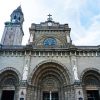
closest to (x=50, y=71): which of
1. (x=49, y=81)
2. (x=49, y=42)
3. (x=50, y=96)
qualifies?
(x=49, y=81)

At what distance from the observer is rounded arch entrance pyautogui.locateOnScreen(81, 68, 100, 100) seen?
20.9 m

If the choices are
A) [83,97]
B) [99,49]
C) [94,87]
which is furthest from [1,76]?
[99,49]

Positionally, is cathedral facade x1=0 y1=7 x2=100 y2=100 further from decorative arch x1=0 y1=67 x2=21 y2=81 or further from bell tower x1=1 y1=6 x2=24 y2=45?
bell tower x1=1 y1=6 x2=24 y2=45

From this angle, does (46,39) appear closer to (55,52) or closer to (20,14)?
(55,52)

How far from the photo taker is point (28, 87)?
20.0m

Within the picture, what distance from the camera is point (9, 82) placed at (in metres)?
21.7

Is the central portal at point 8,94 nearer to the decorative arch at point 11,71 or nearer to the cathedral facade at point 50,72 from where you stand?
the cathedral facade at point 50,72

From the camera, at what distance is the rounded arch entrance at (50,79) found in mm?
21188

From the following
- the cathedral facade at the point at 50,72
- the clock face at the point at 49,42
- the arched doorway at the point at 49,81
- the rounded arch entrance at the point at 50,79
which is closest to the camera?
the cathedral facade at the point at 50,72

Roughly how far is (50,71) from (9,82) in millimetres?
5748

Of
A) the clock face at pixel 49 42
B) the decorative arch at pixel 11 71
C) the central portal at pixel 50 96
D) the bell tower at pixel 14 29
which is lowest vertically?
the central portal at pixel 50 96

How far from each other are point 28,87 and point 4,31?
22.8 m

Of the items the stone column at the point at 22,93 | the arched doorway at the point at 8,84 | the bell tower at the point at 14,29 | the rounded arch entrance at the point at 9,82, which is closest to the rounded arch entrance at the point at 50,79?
the stone column at the point at 22,93

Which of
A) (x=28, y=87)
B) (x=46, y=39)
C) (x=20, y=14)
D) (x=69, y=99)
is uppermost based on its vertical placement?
(x=20, y=14)
